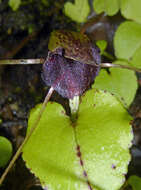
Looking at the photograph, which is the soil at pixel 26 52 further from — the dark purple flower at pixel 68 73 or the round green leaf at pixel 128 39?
the dark purple flower at pixel 68 73

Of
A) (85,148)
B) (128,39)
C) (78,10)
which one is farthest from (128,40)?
(85,148)

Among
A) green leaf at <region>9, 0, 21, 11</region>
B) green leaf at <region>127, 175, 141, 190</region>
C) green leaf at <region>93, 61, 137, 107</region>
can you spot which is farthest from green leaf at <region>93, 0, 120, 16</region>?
green leaf at <region>127, 175, 141, 190</region>

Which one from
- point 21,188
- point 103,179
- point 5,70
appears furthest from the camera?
point 5,70

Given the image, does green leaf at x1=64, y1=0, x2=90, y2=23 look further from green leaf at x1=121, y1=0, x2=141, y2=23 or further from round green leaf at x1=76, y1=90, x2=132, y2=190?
round green leaf at x1=76, y1=90, x2=132, y2=190

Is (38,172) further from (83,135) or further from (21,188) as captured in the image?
(21,188)

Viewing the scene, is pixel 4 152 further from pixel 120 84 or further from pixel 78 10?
pixel 78 10

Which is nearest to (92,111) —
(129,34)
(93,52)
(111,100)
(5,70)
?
(111,100)
